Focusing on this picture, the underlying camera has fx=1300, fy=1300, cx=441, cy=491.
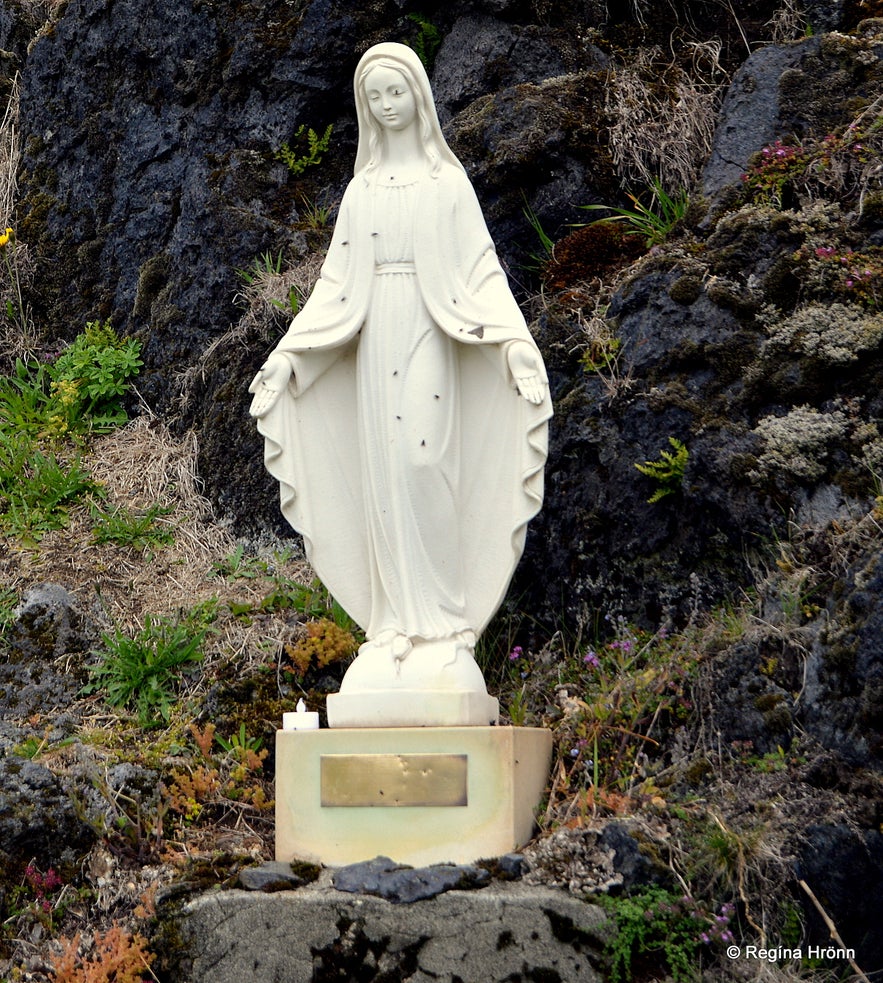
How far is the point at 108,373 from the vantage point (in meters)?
8.28

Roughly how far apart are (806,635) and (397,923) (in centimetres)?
188

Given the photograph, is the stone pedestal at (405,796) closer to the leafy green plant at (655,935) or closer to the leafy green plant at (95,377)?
the leafy green plant at (655,935)

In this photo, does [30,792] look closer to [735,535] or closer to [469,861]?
[469,861]

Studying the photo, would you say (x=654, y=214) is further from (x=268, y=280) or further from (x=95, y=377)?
(x=95, y=377)

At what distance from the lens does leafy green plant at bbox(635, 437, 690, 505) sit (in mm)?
5965

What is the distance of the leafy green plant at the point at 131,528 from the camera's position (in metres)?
7.28

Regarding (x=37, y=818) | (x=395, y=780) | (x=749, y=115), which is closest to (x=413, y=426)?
(x=395, y=780)

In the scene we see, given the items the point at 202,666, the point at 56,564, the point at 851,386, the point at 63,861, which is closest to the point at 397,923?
the point at 63,861

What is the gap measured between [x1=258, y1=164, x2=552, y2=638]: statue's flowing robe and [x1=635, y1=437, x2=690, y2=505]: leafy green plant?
3.84 ft

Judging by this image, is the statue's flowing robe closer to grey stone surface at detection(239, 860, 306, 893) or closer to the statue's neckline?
the statue's neckline

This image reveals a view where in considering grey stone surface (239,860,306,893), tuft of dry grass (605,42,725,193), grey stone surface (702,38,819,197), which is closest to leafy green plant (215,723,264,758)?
grey stone surface (239,860,306,893)

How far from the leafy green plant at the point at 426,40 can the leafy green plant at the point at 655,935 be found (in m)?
5.76

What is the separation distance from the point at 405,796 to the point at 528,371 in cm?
163

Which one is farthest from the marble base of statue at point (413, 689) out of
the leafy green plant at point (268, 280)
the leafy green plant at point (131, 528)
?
the leafy green plant at point (268, 280)
